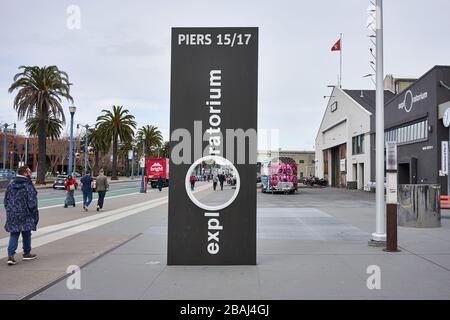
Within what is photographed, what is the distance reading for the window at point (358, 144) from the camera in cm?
4378

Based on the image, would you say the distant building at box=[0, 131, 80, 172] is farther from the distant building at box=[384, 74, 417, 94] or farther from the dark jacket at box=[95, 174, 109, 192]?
the dark jacket at box=[95, 174, 109, 192]

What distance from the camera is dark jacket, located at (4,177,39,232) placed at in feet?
25.8

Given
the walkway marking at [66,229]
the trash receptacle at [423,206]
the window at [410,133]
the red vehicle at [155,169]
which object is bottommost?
the walkway marking at [66,229]

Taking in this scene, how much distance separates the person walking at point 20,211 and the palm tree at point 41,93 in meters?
35.5

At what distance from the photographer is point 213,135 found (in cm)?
755

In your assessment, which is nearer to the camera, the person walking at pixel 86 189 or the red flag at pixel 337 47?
the person walking at pixel 86 189

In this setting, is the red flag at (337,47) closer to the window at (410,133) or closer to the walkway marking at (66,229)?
the window at (410,133)

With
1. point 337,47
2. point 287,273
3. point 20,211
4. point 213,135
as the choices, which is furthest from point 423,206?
point 337,47

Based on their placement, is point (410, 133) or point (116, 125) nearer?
point (410, 133)

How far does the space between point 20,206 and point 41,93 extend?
3610 cm

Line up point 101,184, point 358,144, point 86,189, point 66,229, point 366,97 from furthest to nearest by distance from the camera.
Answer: point 366,97 < point 358,144 < point 101,184 < point 86,189 < point 66,229

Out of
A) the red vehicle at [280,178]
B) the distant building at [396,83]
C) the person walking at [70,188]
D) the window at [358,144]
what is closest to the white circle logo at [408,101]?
the red vehicle at [280,178]

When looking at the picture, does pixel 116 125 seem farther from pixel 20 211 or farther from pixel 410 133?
pixel 20 211

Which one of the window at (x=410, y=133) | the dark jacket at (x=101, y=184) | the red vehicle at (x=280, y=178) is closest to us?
the dark jacket at (x=101, y=184)
